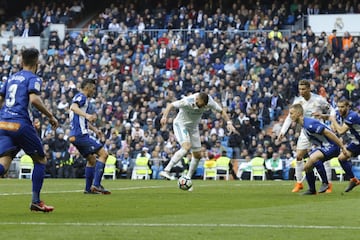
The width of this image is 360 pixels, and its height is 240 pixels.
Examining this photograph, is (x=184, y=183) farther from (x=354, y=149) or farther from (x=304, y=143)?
(x=354, y=149)

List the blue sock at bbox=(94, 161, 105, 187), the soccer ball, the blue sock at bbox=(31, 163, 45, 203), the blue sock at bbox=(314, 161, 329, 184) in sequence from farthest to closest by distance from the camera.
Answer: the soccer ball → the blue sock at bbox=(94, 161, 105, 187) → the blue sock at bbox=(314, 161, 329, 184) → the blue sock at bbox=(31, 163, 45, 203)

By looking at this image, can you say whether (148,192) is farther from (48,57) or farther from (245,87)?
(48,57)

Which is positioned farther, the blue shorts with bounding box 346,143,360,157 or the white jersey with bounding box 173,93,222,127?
the white jersey with bounding box 173,93,222,127

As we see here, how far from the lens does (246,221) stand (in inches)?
490

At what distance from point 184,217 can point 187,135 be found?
908cm

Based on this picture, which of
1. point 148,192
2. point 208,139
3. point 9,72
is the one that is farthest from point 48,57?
point 148,192

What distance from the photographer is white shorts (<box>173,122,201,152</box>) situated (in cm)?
2212

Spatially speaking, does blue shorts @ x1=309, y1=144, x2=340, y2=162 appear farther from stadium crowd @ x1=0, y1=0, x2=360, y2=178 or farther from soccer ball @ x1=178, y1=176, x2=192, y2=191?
stadium crowd @ x1=0, y1=0, x2=360, y2=178

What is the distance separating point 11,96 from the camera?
44.7ft

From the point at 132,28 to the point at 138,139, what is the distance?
33.4ft

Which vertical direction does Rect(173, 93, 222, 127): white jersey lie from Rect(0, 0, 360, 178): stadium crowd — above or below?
below

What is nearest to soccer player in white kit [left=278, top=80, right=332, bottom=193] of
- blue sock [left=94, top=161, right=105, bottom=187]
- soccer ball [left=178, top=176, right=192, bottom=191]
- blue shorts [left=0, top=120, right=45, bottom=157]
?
soccer ball [left=178, top=176, right=192, bottom=191]

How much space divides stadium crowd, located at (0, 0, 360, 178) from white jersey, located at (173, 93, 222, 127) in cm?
1214

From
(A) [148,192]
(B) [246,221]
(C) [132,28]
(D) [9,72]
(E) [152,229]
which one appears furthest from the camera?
(C) [132,28]
